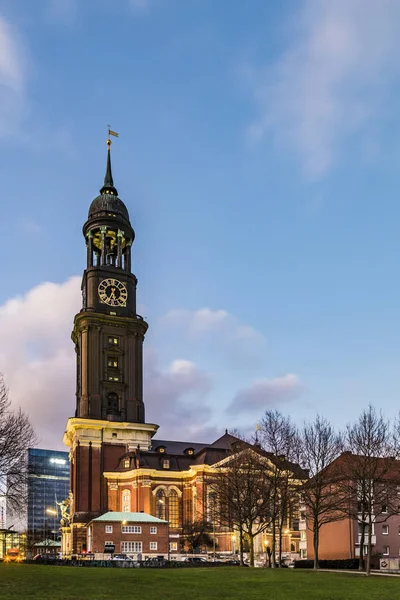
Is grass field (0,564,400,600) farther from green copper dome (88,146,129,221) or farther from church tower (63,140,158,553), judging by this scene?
green copper dome (88,146,129,221)

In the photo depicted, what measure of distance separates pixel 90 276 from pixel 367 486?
270 ft

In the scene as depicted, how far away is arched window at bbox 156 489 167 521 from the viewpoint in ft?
374

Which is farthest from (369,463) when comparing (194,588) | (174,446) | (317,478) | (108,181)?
(108,181)

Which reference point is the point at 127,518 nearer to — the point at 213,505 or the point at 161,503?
the point at 213,505

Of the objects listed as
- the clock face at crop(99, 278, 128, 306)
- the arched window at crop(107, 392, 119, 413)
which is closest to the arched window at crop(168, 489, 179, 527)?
the arched window at crop(107, 392, 119, 413)

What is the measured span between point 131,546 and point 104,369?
41.9 m

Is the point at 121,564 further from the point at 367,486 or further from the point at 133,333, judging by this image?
the point at 133,333

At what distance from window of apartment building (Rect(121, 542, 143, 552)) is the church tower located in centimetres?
2064

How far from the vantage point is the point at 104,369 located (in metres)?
124

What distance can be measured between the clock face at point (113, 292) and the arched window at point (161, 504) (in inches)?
1463

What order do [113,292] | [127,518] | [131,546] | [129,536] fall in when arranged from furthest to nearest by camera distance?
[113,292] → [127,518] → [129,536] → [131,546]

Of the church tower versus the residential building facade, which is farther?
the church tower

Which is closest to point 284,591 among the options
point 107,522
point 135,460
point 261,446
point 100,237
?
point 261,446

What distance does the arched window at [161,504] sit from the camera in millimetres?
114125
